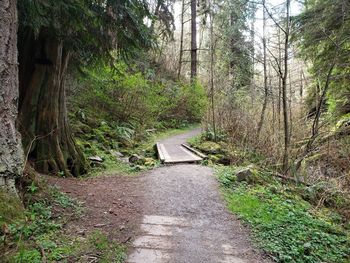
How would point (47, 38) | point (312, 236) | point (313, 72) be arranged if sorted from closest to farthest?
point (312, 236) → point (47, 38) → point (313, 72)

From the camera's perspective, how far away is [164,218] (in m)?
3.93

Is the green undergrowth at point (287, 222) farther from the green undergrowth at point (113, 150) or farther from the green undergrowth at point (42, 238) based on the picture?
the green undergrowth at point (113, 150)

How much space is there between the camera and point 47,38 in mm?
5328

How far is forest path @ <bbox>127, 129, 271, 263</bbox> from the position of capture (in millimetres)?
3016

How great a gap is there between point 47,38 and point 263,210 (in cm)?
477

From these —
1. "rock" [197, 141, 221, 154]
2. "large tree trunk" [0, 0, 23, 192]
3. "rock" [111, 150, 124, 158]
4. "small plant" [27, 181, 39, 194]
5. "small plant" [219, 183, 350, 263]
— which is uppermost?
"large tree trunk" [0, 0, 23, 192]

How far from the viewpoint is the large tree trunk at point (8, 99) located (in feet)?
9.25

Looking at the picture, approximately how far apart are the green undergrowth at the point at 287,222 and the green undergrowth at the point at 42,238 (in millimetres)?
1816


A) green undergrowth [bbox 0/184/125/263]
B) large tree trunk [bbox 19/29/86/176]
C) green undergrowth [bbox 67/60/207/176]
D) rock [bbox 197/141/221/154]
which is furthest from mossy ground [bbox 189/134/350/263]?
large tree trunk [bbox 19/29/86/176]

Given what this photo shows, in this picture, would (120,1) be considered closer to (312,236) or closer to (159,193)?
(159,193)

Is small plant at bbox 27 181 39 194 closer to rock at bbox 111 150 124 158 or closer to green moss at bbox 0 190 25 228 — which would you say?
green moss at bbox 0 190 25 228

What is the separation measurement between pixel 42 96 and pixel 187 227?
371 cm

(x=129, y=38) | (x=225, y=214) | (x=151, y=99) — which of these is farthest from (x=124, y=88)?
(x=225, y=214)

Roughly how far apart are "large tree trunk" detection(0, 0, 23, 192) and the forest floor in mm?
890
